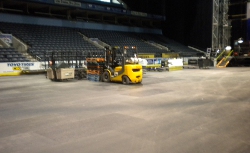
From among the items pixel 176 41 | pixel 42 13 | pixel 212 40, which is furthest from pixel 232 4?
pixel 42 13

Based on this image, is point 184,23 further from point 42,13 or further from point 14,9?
point 14,9

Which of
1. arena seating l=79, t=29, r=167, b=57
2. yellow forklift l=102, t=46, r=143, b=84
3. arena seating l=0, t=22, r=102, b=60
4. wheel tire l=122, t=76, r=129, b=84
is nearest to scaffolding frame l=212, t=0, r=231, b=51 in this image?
arena seating l=79, t=29, r=167, b=57

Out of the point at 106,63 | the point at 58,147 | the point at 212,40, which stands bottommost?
the point at 58,147

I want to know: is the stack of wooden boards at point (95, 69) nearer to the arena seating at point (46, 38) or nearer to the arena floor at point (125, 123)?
the arena floor at point (125, 123)

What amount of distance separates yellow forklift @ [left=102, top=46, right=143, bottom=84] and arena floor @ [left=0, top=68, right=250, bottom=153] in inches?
116

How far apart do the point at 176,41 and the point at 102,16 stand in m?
12.6

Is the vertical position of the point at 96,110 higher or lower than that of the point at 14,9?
lower

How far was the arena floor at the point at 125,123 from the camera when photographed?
4.29 metres

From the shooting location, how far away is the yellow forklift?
12055 millimetres

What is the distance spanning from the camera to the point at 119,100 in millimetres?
8312

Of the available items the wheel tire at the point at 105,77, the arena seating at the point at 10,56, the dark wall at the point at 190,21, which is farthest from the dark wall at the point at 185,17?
the wheel tire at the point at 105,77

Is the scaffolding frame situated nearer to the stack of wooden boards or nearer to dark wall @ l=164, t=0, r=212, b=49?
dark wall @ l=164, t=0, r=212, b=49

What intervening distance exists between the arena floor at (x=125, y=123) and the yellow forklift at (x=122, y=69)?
2950 mm

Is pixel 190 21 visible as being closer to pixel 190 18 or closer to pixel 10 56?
pixel 190 18
